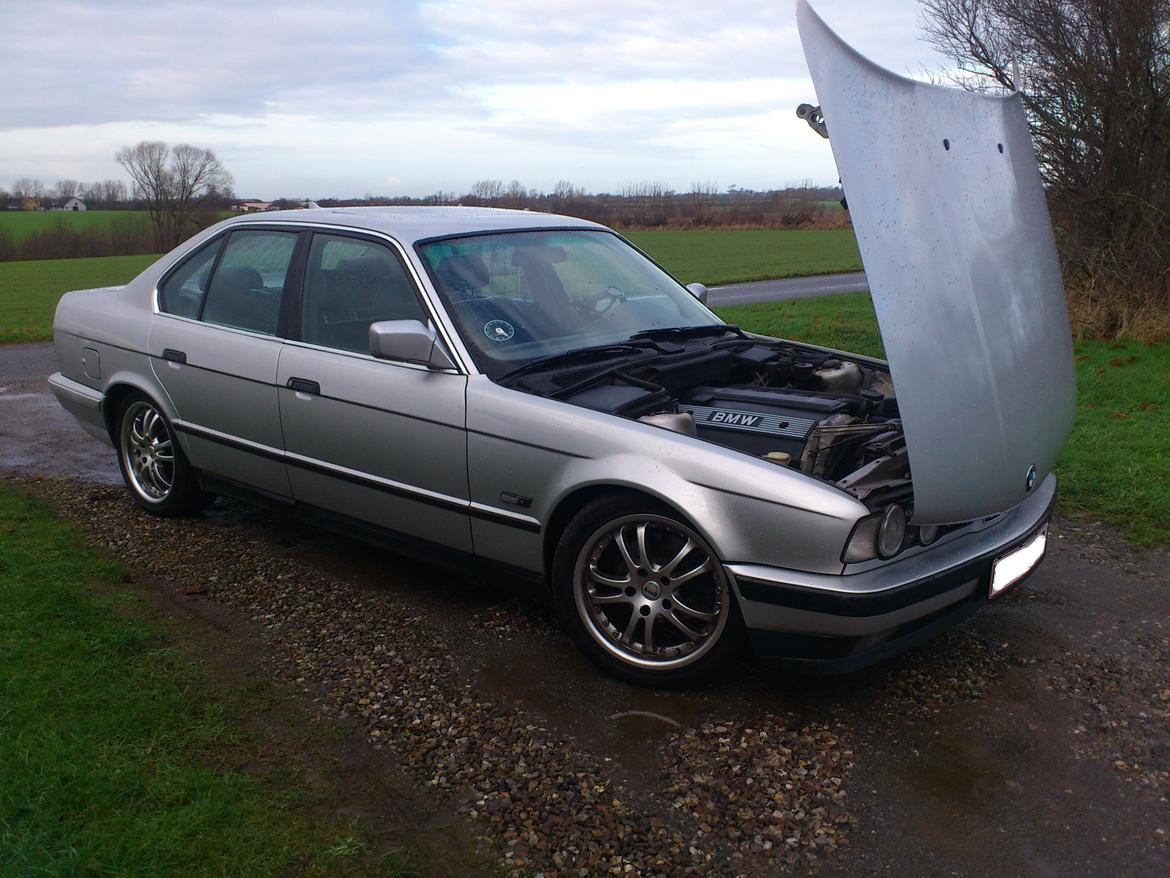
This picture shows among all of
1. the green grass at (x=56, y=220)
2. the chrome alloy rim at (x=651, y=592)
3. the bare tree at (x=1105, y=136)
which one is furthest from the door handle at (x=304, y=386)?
the green grass at (x=56, y=220)

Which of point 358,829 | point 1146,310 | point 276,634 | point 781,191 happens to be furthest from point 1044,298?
point 781,191

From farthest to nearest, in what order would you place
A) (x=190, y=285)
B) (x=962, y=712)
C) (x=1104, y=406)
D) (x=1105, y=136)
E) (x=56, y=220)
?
(x=56, y=220), (x=1105, y=136), (x=1104, y=406), (x=190, y=285), (x=962, y=712)

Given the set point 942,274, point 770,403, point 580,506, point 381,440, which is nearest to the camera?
point 942,274

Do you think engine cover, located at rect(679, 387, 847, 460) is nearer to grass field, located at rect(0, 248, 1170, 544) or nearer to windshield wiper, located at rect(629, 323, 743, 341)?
windshield wiper, located at rect(629, 323, 743, 341)

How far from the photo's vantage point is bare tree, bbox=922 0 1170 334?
35.0 feet

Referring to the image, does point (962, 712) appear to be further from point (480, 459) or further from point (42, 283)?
point (42, 283)

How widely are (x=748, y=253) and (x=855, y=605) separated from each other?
37677mm

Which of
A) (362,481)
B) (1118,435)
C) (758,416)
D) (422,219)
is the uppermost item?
(422,219)

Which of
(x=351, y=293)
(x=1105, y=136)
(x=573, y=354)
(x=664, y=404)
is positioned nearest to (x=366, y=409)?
(x=351, y=293)

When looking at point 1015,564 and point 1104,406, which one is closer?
point 1015,564

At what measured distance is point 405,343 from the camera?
4.03m

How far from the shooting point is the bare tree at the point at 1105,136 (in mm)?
10664

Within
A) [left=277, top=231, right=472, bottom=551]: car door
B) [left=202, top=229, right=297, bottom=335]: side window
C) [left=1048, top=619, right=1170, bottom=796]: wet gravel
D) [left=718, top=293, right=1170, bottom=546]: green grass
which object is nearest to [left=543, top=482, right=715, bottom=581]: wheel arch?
[left=277, top=231, right=472, bottom=551]: car door

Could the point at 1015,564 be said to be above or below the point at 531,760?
above
